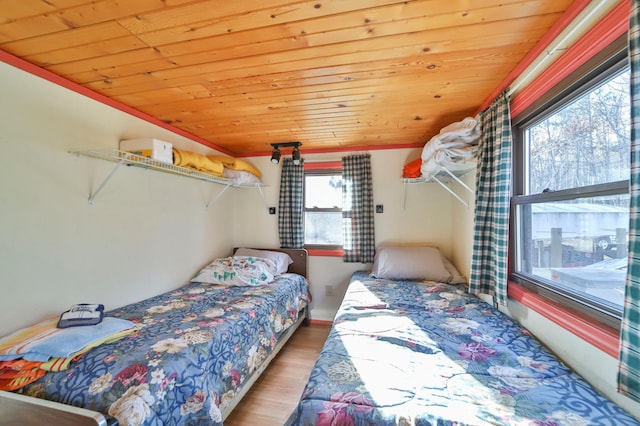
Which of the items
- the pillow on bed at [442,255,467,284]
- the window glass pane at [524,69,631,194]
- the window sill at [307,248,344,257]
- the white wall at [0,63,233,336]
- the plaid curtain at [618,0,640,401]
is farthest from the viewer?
the window sill at [307,248,344,257]

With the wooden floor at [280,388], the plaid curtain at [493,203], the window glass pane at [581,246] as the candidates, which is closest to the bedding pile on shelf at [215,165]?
the wooden floor at [280,388]

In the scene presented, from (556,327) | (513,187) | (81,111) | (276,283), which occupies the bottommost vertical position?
(276,283)

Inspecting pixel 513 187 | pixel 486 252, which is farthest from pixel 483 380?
pixel 513 187

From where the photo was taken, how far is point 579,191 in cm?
114

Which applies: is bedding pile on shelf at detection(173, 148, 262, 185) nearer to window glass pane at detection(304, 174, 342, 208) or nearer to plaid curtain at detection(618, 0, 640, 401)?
window glass pane at detection(304, 174, 342, 208)

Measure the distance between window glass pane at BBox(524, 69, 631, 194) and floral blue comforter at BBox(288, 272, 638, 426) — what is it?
31.5 inches

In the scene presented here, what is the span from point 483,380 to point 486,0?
1.48m

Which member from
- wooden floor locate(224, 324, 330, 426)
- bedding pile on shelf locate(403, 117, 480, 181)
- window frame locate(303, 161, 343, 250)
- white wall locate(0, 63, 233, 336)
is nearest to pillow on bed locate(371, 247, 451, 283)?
window frame locate(303, 161, 343, 250)

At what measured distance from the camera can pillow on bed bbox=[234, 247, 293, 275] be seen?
300 cm

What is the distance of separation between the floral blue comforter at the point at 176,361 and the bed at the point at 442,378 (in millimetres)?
622

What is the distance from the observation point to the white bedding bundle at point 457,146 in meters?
1.90

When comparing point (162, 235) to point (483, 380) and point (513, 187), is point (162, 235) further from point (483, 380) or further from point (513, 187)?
point (513, 187)

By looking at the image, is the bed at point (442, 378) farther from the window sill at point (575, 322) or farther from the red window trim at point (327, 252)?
the red window trim at point (327, 252)

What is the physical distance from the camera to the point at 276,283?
263 cm
